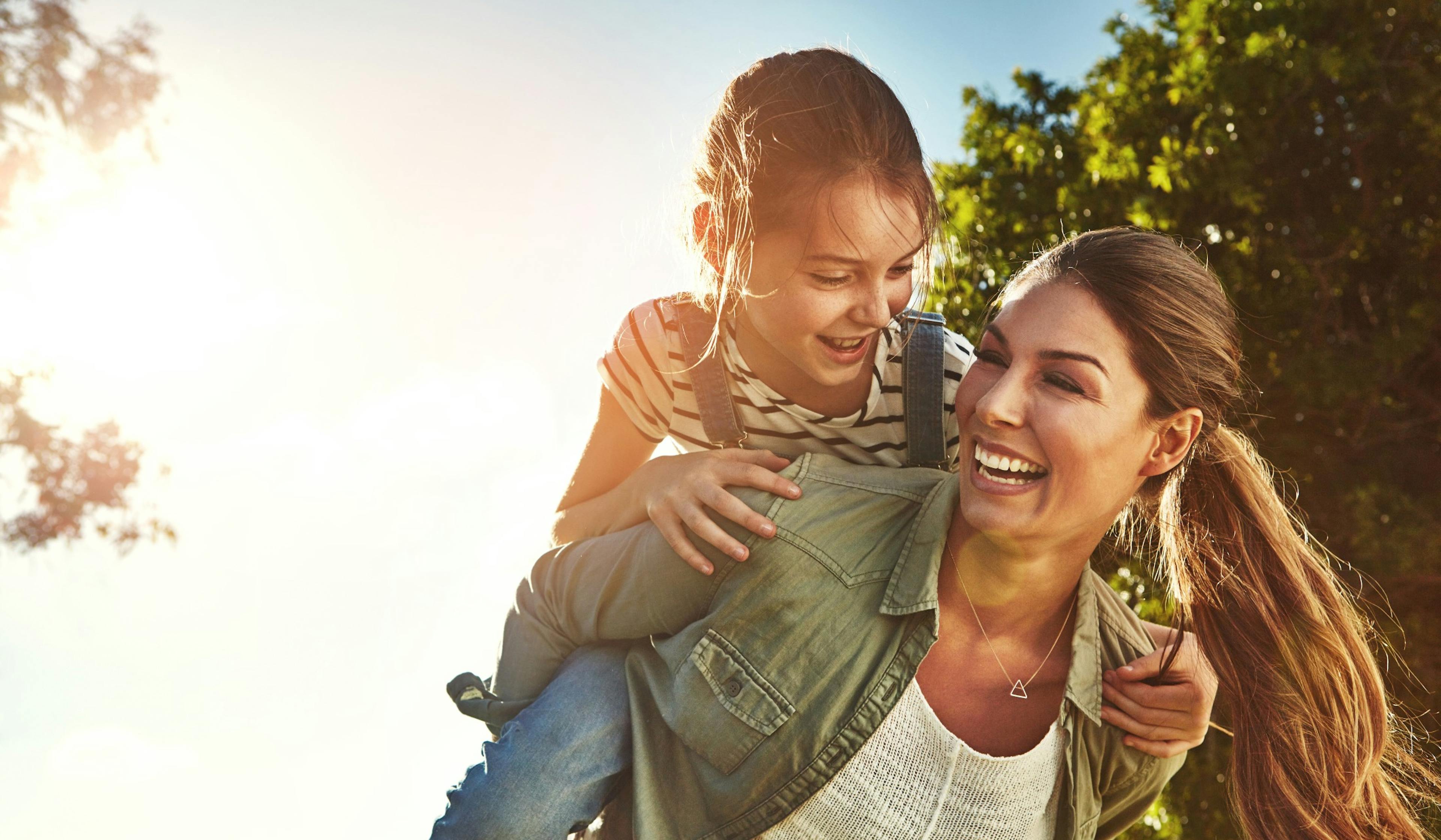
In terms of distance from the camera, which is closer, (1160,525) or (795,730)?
(795,730)

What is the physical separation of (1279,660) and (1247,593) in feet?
0.53

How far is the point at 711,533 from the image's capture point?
2.20 metres

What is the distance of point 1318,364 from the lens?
532cm

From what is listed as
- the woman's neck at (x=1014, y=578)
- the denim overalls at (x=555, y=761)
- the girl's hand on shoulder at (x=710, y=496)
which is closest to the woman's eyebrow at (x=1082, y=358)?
the woman's neck at (x=1014, y=578)

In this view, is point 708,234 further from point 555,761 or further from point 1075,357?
point 555,761

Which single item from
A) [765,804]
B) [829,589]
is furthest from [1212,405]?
[765,804]

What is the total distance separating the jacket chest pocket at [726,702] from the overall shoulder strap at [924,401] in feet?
2.91

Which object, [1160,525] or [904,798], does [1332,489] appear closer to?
[1160,525]

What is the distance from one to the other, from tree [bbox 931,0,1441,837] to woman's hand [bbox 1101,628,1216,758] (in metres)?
2.84

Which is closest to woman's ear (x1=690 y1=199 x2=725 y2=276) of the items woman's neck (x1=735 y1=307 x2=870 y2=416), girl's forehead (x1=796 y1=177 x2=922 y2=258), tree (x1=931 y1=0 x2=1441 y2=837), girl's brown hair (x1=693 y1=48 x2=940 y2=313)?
girl's brown hair (x1=693 y1=48 x2=940 y2=313)

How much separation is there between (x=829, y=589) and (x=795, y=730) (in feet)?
1.00

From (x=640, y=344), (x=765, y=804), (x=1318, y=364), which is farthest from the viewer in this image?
(x=1318, y=364)

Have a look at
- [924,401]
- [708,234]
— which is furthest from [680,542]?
[708,234]

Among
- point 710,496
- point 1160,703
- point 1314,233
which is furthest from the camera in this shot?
point 1314,233
